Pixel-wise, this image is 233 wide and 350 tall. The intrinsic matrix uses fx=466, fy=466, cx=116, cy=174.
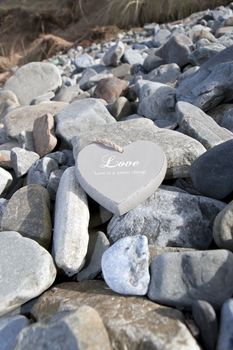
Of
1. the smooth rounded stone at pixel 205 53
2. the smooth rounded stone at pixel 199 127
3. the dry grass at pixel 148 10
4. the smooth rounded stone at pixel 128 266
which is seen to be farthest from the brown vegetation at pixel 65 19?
the smooth rounded stone at pixel 128 266

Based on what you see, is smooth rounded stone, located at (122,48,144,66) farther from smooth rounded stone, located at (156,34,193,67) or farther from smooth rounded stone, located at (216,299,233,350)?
smooth rounded stone, located at (216,299,233,350)

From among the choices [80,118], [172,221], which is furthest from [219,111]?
[172,221]

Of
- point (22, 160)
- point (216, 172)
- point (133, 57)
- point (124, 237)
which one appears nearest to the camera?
point (124, 237)

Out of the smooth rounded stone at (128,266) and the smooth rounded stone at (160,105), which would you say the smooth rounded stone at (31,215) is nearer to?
the smooth rounded stone at (128,266)

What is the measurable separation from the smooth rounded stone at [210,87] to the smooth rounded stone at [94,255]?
1092mm

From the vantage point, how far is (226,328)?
3.79ft

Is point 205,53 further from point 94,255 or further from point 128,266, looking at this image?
point 128,266

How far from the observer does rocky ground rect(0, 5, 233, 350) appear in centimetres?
121

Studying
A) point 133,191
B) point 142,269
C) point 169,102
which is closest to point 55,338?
point 142,269

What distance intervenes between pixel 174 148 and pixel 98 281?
2.19 feet

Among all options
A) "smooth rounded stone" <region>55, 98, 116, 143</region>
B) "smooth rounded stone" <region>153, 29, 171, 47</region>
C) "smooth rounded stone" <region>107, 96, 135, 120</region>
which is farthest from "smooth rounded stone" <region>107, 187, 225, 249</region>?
"smooth rounded stone" <region>153, 29, 171, 47</region>

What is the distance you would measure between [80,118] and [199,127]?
2.32 feet

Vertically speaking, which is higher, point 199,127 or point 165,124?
point 199,127

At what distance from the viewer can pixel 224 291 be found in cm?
127
